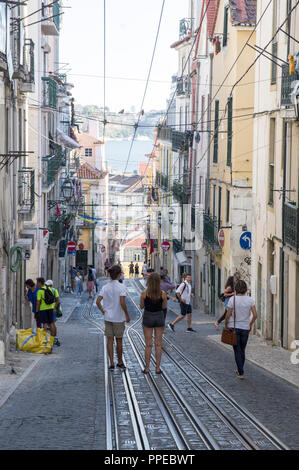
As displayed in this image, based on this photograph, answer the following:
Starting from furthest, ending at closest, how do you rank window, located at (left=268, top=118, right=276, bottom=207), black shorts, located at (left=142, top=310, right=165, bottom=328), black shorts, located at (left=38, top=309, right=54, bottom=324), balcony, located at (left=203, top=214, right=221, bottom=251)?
balcony, located at (left=203, top=214, right=221, bottom=251) < window, located at (left=268, top=118, right=276, bottom=207) < black shorts, located at (left=38, top=309, right=54, bottom=324) < black shorts, located at (left=142, top=310, right=165, bottom=328)

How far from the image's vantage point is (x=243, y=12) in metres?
27.8

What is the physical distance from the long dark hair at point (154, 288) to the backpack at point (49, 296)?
482cm

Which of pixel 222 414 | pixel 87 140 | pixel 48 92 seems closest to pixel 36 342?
pixel 222 414

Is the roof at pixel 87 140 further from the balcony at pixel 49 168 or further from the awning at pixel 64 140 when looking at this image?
Result: the balcony at pixel 49 168

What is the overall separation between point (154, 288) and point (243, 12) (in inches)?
→ 693

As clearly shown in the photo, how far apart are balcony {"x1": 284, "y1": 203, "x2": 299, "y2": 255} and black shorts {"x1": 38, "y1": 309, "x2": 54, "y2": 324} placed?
4.87m

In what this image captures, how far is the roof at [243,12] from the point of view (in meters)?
27.2

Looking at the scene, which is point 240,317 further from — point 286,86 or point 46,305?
point 286,86

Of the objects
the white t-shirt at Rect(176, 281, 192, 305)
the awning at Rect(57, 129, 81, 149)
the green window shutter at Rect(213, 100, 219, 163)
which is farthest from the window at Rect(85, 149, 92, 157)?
the white t-shirt at Rect(176, 281, 192, 305)

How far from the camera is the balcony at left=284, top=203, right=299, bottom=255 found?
16.6 metres

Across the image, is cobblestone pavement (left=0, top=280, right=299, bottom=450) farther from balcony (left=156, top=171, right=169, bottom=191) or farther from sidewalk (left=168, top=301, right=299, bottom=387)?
balcony (left=156, top=171, right=169, bottom=191)

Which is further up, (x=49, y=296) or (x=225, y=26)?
(x=225, y=26)

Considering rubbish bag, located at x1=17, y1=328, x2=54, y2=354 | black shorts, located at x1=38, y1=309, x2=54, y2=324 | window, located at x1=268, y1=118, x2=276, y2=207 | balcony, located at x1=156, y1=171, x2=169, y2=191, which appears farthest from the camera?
balcony, located at x1=156, y1=171, x2=169, y2=191

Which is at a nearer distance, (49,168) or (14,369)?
(14,369)
